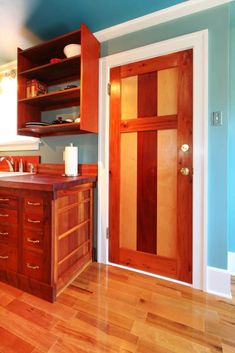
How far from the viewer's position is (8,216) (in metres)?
1.47

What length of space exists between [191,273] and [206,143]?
3.45 ft

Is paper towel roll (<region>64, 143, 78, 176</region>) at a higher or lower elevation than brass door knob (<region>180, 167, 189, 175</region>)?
higher

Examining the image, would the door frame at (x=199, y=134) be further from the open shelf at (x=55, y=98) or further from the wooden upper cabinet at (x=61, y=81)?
the open shelf at (x=55, y=98)

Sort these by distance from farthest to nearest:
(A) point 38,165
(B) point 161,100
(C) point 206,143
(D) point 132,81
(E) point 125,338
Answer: (A) point 38,165 < (D) point 132,81 < (B) point 161,100 < (C) point 206,143 < (E) point 125,338

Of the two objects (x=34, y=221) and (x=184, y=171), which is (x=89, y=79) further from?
(x=34, y=221)

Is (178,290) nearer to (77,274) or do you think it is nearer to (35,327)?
(77,274)

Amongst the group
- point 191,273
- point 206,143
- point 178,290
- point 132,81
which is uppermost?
point 132,81

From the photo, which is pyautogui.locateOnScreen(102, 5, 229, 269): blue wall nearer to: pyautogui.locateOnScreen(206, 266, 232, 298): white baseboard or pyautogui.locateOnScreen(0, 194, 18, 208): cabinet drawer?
pyautogui.locateOnScreen(206, 266, 232, 298): white baseboard

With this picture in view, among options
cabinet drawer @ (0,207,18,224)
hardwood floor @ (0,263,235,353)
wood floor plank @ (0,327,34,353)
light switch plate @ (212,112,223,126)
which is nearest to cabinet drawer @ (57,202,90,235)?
cabinet drawer @ (0,207,18,224)

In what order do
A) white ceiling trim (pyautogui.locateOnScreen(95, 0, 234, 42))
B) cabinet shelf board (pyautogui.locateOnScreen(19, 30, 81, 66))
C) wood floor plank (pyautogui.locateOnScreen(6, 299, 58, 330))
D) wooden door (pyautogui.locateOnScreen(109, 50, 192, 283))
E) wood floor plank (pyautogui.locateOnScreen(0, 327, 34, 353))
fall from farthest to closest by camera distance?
cabinet shelf board (pyautogui.locateOnScreen(19, 30, 81, 66)), wooden door (pyautogui.locateOnScreen(109, 50, 192, 283)), white ceiling trim (pyautogui.locateOnScreen(95, 0, 234, 42)), wood floor plank (pyautogui.locateOnScreen(6, 299, 58, 330)), wood floor plank (pyautogui.locateOnScreen(0, 327, 34, 353))

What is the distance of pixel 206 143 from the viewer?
1.43 m

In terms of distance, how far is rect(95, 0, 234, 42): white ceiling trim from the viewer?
55.7 inches

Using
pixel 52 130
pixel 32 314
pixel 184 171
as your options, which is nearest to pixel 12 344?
pixel 32 314

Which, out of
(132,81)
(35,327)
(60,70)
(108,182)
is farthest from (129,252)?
(60,70)
